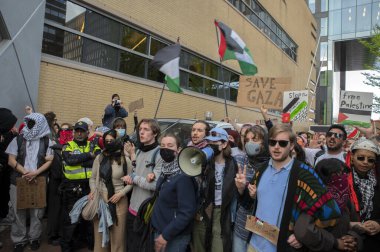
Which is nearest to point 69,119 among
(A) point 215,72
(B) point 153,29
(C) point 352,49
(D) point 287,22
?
(B) point 153,29

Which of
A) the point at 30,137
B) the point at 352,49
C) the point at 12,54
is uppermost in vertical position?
the point at 352,49

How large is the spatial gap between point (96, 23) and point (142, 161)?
6.56 meters

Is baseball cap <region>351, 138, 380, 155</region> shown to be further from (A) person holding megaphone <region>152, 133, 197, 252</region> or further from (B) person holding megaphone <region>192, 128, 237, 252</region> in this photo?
(A) person holding megaphone <region>152, 133, 197, 252</region>

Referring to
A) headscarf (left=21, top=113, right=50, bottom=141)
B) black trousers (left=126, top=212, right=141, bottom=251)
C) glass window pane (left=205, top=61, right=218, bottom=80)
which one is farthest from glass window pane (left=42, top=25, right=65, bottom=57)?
glass window pane (left=205, top=61, right=218, bottom=80)

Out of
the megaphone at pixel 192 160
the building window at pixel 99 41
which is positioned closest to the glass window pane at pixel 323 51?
the building window at pixel 99 41

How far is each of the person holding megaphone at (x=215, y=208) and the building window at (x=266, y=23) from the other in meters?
14.8

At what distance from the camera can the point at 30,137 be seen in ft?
15.0

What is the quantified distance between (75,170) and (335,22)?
4171 cm

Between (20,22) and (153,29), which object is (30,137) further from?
(153,29)

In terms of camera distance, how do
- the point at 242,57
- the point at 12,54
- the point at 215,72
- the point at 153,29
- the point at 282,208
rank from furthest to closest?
the point at 215,72
the point at 153,29
the point at 242,57
the point at 12,54
the point at 282,208

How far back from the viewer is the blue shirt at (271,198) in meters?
2.29

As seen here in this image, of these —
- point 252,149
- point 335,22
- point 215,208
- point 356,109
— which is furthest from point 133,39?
point 335,22

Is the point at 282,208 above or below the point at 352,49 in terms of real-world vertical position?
below

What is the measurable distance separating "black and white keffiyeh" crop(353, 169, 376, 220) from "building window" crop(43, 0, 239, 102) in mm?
7297
